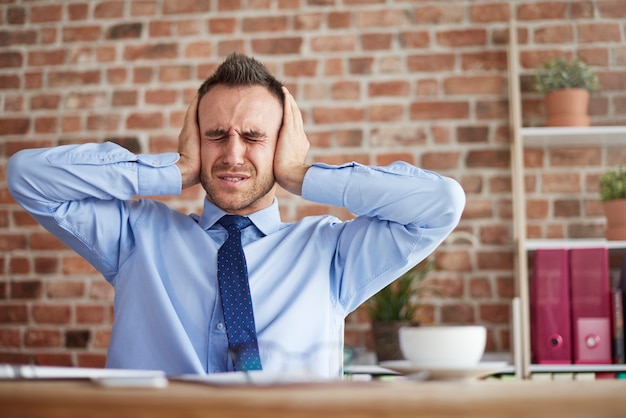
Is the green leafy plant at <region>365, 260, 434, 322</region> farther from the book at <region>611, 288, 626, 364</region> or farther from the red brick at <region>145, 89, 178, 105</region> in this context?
the red brick at <region>145, 89, 178, 105</region>

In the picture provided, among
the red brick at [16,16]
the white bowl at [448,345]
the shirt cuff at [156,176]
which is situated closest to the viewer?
the white bowl at [448,345]

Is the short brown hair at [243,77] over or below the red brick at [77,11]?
below

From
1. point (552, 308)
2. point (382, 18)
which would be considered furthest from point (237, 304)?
point (382, 18)

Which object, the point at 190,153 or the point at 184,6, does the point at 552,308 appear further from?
the point at 184,6

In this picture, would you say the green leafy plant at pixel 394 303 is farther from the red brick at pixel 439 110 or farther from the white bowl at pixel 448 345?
the white bowl at pixel 448 345

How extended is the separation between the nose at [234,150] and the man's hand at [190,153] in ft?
0.24

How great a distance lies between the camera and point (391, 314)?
260 cm

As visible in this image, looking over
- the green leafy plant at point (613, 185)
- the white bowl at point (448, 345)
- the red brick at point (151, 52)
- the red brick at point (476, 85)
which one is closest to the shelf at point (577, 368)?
the green leafy plant at point (613, 185)

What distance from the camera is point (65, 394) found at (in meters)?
0.63

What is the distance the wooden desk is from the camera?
62cm

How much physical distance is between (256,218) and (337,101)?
1.32m

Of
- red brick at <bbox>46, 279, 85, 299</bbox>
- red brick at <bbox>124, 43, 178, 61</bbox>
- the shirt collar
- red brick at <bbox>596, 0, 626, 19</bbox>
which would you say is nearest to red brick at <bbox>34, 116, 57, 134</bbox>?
red brick at <bbox>124, 43, 178, 61</bbox>

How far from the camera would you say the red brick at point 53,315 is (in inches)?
118

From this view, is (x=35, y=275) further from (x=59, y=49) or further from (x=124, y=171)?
(x=124, y=171)
